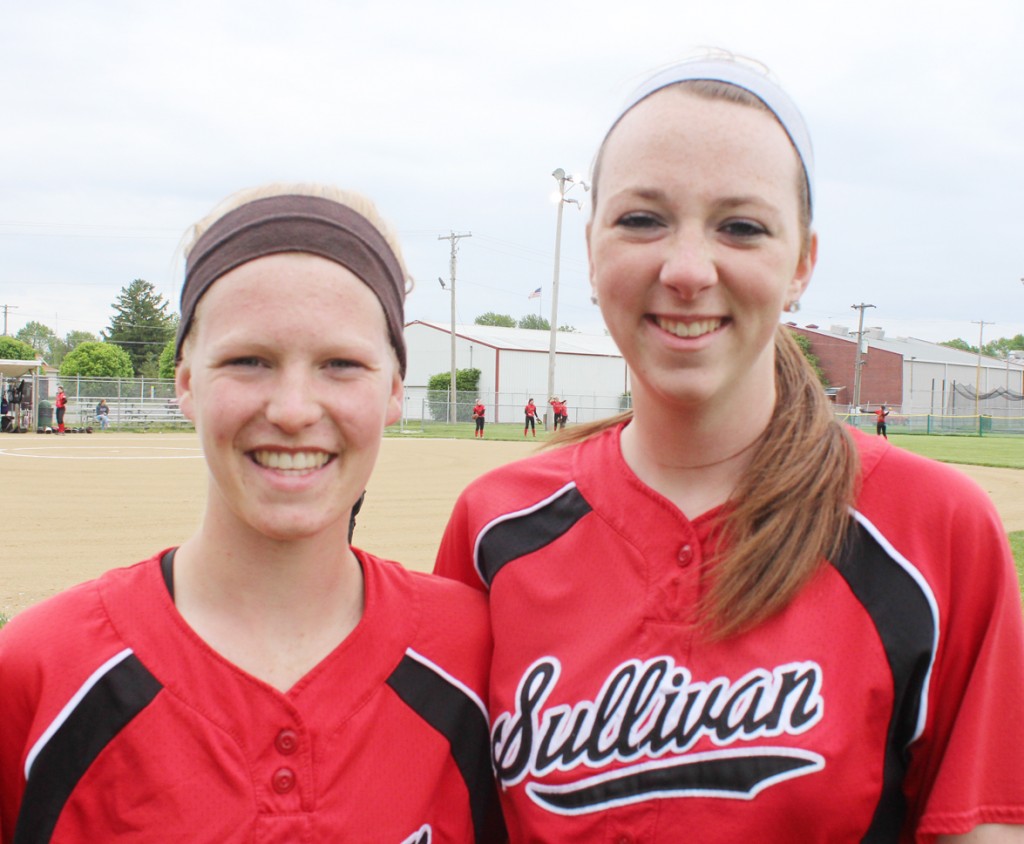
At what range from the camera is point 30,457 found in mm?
20234

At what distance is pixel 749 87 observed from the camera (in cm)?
194

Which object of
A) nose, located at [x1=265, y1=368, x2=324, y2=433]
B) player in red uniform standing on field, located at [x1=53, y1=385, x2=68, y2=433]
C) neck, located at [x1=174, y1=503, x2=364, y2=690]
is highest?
nose, located at [x1=265, y1=368, x2=324, y2=433]

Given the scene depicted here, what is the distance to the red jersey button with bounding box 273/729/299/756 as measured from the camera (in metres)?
1.79

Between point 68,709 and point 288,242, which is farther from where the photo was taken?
point 288,242

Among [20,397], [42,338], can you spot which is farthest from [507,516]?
[42,338]

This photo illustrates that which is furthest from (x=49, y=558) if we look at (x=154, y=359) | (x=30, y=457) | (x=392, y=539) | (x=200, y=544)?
(x=154, y=359)

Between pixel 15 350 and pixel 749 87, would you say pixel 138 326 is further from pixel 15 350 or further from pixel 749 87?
pixel 749 87

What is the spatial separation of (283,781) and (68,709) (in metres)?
0.40

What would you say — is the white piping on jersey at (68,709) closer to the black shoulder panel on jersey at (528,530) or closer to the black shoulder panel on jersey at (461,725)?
the black shoulder panel on jersey at (461,725)

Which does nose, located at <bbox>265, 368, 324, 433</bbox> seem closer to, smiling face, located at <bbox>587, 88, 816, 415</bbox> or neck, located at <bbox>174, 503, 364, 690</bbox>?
neck, located at <bbox>174, 503, 364, 690</bbox>

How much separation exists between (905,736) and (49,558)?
8642mm

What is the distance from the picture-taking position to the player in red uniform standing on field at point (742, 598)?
1794 millimetres

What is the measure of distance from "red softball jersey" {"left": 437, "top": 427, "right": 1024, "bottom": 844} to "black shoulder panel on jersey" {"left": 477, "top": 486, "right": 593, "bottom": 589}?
6.3 inches

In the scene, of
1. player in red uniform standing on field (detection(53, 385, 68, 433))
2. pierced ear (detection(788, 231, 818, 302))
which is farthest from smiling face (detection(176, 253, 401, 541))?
player in red uniform standing on field (detection(53, 385, 68, 433))
